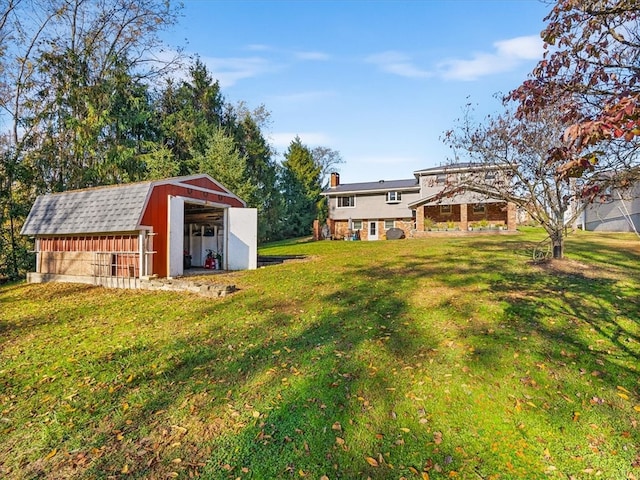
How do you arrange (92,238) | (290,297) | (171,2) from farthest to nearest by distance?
(171,2), (92,238), (290,297)

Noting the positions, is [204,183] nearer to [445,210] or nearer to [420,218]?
[420,218]

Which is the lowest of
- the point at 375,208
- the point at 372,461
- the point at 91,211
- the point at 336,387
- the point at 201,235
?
the point at 372,461

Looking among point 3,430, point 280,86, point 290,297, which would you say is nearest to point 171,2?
point 280,86

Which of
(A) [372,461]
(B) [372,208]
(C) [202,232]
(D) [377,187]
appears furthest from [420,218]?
(A) [372,461]

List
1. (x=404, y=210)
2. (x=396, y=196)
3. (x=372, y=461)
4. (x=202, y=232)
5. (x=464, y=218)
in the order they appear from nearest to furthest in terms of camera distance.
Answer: (x=372, y=461), (x=202, y=232), (x=464, y=218), (x=404, y=210), (x=396, y=196)

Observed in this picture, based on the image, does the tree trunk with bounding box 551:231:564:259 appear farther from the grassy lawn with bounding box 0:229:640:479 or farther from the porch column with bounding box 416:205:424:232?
the porch column with bounding box 416:205:424:232

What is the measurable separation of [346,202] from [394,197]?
4476 mm

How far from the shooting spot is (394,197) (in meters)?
29.7

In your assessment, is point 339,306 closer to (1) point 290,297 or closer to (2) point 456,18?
(1) point 290,297

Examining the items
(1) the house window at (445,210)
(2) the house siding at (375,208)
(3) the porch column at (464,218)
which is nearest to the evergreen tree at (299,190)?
(2) the house siding at (375,208)

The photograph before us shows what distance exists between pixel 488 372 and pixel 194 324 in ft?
16.9

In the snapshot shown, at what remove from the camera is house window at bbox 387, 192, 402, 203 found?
97.1 ft

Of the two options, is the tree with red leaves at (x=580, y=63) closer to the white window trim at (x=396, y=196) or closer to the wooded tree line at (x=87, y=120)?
the wooded tree line at (x=87, y=120)

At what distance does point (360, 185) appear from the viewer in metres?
32.5
